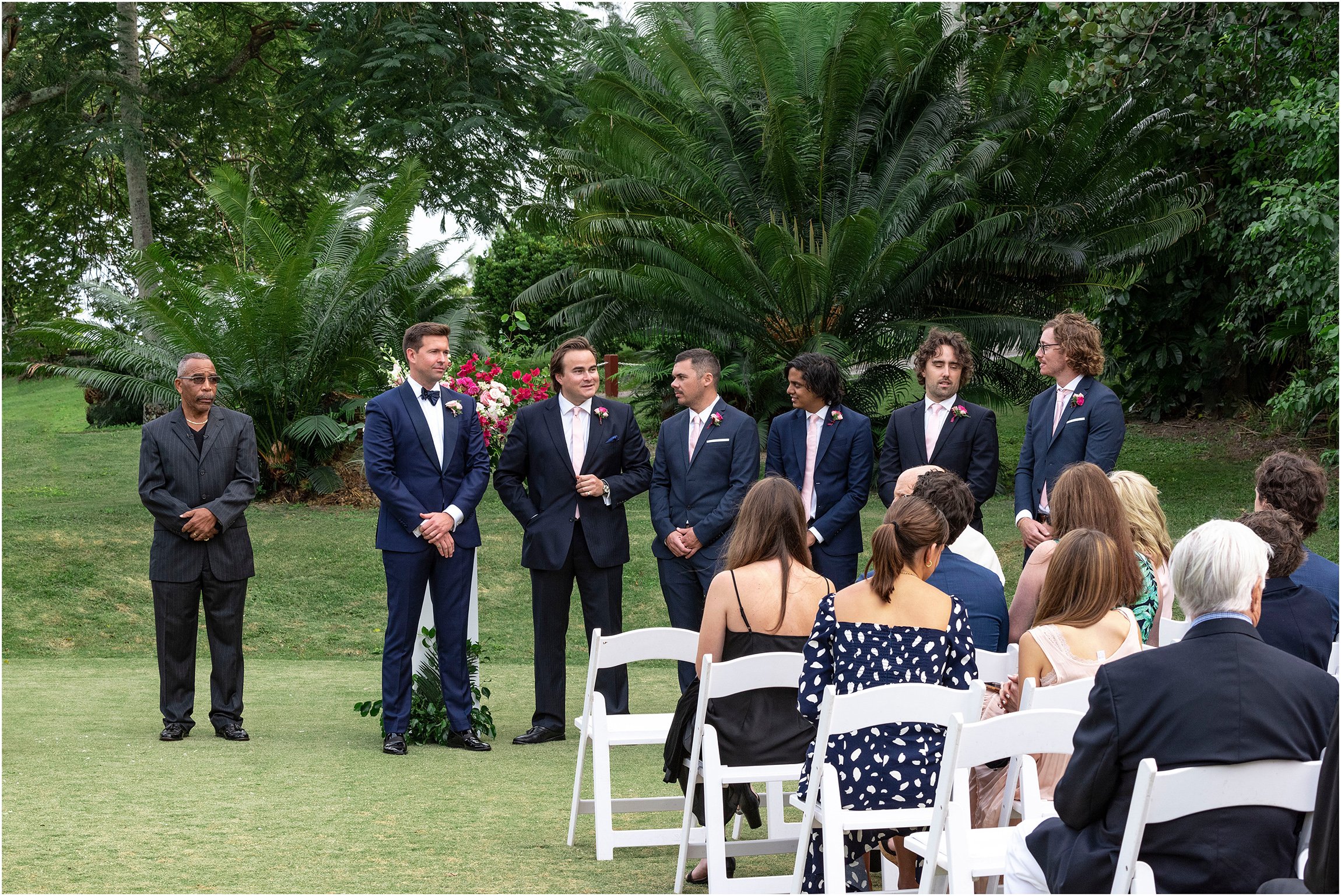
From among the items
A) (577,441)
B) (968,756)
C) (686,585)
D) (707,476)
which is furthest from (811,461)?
(968,756)

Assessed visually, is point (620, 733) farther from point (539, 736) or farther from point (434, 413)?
point (434, 413)

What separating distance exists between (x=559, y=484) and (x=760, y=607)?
2584 millimetres

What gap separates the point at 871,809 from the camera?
384 centimetres

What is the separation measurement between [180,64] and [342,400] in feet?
19.8

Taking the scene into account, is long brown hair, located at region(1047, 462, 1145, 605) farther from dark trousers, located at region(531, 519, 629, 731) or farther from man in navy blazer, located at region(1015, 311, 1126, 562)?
dark trousers, located at region(531, 519, 629, 731)

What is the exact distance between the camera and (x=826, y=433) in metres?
7.14

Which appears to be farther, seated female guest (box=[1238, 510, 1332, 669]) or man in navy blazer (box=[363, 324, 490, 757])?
man in navy blazer (box=[363, 324, 490, 757])

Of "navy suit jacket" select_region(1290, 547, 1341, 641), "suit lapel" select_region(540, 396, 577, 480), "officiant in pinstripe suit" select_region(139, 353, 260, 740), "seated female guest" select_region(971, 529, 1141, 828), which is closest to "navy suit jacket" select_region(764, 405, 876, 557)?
"suit lapel" select_region(540, 396, 577, 480)

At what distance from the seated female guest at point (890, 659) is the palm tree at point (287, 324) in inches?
434

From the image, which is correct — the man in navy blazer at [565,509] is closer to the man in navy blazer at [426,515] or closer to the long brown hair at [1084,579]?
the man in navy blazer at [426,515]

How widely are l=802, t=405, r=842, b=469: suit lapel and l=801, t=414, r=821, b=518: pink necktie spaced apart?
0.02 metres

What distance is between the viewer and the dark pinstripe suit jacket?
661 cm

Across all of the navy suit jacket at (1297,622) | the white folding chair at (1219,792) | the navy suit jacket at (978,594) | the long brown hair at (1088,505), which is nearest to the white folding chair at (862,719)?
the white folding chair at (1219,792)

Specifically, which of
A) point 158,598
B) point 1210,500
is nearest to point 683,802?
point 158,598
